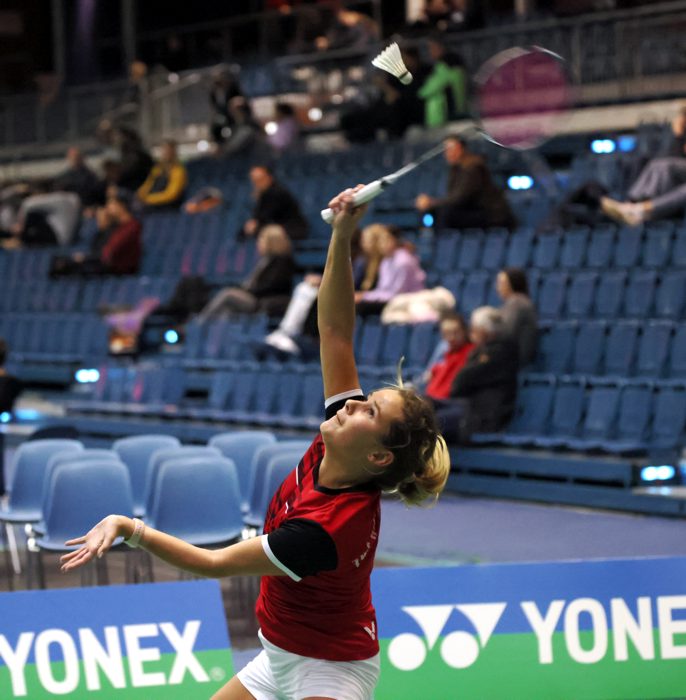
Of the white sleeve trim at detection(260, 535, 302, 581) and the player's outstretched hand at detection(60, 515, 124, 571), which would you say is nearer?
the player's outstretched hand at detection(60, 515, 124, 571)

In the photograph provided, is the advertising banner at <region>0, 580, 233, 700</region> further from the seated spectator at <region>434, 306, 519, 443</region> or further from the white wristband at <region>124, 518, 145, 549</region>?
the seated spectator at <region>434, 306, 519, 443</region>

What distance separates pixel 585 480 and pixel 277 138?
9187 mm

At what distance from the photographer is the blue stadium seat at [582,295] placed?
11680 millimetres

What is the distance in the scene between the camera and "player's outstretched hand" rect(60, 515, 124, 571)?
125 inches

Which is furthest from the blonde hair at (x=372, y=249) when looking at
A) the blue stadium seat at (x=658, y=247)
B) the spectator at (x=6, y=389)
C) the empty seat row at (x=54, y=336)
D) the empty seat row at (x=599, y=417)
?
the spectator at (x=6, y=389)

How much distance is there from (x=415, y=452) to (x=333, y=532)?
29 centimetres

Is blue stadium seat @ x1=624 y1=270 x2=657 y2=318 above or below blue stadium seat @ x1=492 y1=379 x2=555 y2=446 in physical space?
above

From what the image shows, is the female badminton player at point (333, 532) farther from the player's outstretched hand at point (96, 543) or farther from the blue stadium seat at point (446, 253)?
the blue stadium seat at point (446, 253)

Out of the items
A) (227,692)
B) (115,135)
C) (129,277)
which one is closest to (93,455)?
(227,692)

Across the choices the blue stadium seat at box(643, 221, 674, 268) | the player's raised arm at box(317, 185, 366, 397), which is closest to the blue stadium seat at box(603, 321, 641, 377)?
the blue stadium seat at box(643, 221, 674, 268)

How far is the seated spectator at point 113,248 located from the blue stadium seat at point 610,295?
23.4 feet

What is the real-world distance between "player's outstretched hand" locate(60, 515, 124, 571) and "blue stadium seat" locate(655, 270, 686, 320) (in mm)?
8467

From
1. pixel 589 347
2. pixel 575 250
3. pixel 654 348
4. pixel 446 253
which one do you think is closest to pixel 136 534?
pixel 654 348

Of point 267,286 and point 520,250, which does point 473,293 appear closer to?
point 520,250
